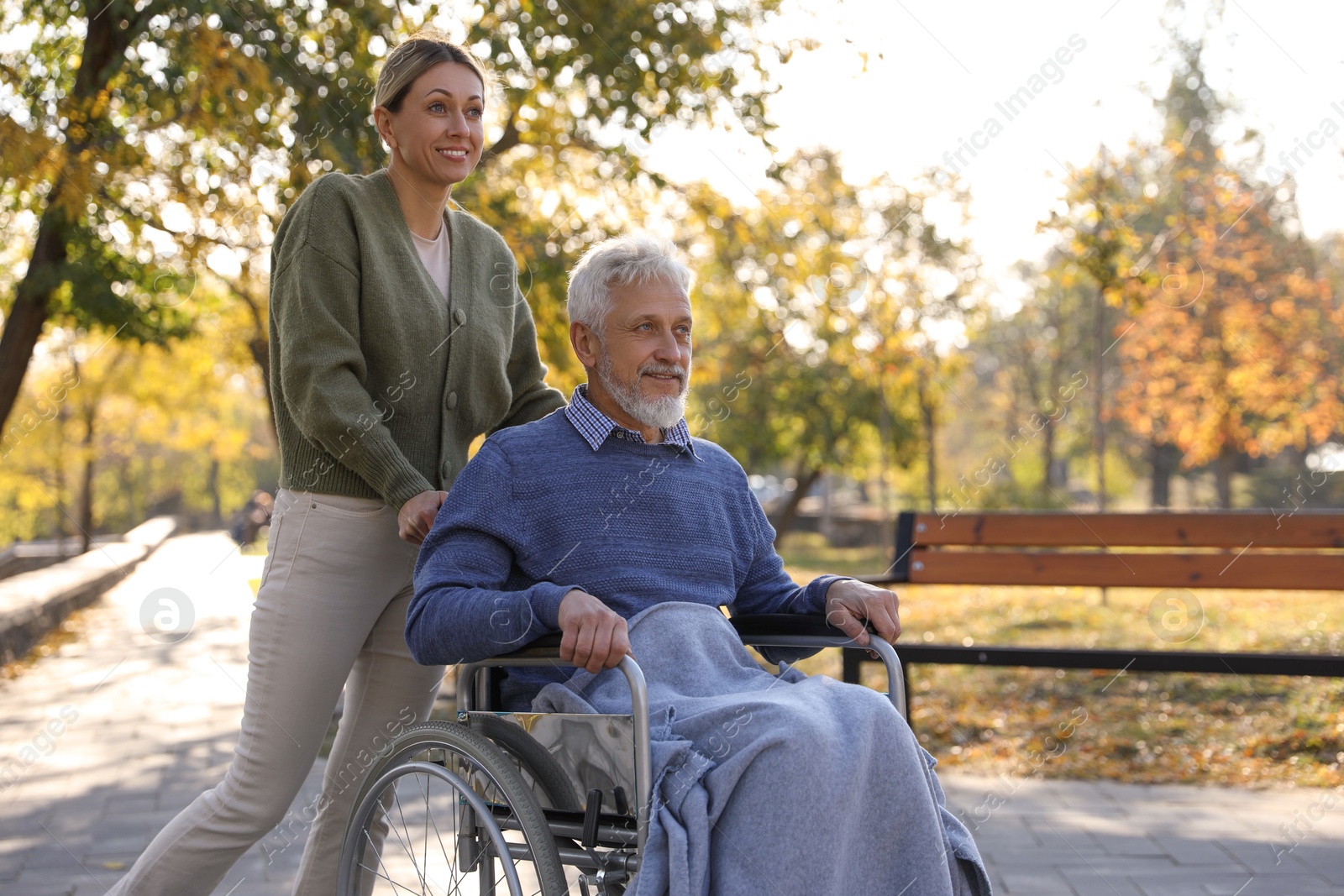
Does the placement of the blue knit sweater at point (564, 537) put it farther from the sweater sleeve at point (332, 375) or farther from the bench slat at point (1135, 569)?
the bench slat at point (1135, 569)

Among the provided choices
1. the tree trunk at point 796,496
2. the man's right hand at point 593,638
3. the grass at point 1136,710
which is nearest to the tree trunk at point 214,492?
the tree trunk at point 796,496

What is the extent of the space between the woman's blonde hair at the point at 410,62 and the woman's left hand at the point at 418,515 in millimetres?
742

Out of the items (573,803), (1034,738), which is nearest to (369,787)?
(573,803)

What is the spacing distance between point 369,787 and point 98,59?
16.6ft

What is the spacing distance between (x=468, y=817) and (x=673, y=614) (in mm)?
490

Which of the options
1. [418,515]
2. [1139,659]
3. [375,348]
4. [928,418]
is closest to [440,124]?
[375,348]

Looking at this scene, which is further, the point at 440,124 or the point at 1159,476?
the point at 1159,476

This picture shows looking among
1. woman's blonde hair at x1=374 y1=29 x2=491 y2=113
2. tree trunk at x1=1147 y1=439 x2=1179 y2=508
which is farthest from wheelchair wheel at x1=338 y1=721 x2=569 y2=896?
tree trunk at x1=1147 y1=439 x2=1179 y2=508

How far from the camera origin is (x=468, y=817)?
2.15 meters

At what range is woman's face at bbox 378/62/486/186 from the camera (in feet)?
7.72

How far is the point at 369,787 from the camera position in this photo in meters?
2.22

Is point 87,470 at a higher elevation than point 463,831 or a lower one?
higher

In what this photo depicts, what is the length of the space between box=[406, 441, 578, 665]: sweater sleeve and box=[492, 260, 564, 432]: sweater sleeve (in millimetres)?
435

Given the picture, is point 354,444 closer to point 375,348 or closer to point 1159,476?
point 375,348
